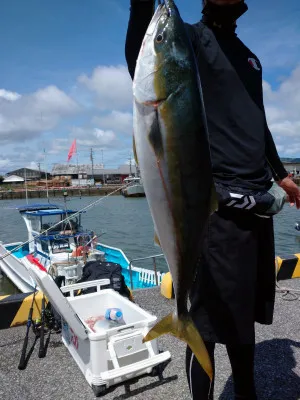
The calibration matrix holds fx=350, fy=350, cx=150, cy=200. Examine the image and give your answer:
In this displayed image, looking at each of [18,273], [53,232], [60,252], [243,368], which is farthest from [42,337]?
[18,273]

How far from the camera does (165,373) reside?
3.07m

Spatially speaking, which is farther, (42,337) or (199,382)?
(42,337)

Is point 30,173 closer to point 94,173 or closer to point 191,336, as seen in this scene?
point 94,173

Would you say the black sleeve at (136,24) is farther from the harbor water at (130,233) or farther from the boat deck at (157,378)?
the harbor water at (130,233)

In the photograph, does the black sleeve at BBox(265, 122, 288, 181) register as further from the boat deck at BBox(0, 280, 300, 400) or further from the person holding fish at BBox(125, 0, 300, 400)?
the boat deck at BBox(0, 280, 300, 400)

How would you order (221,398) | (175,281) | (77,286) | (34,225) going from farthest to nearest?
(34,225), (77,286), (221,398), (175,281)

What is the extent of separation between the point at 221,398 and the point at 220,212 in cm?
162

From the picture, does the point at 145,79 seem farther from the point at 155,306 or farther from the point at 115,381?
the point at 155,306

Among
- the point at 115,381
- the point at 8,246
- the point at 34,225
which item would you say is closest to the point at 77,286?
the point at 115,381

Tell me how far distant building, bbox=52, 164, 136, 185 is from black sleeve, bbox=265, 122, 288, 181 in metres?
80.7

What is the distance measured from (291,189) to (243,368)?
109cm

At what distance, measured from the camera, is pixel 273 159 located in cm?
200

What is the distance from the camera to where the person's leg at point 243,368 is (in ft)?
6.16

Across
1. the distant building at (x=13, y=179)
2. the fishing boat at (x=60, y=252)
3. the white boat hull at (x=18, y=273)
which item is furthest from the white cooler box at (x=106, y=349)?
the distant building at (x=13, y=179)
